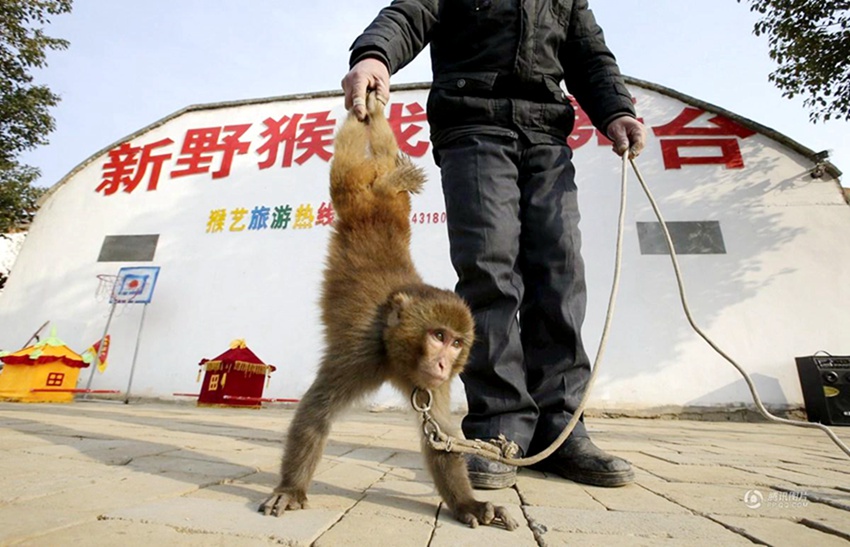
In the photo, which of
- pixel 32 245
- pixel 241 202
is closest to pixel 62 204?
pixel 32 245

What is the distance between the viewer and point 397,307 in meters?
1.58

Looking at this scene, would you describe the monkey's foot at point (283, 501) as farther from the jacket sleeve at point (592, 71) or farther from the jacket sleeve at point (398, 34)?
the jacket sleeve at point (592, 71)

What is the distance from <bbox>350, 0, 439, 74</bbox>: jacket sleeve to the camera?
1.71m

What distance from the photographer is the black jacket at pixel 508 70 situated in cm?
225

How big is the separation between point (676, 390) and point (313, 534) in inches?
278

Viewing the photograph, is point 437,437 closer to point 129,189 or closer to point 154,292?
point 154,292

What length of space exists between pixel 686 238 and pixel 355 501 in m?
7.74

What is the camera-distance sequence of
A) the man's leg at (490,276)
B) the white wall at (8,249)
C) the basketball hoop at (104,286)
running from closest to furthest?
the man's leg at (490,276), the basketball hoop at (104,286), the white wall at (8,249)

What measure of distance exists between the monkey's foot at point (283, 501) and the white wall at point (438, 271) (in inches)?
233

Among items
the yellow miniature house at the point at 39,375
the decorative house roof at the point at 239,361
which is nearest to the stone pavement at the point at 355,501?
the decorative house roof at the point at 239,361

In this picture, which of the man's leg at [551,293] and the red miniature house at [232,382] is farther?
the red miniature house at [232,382]

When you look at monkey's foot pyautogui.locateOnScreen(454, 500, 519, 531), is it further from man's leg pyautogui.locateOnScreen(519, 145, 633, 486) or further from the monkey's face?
man's leg pyautogui.locateOnScreen(519, 145, 633, 486)

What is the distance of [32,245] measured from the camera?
947 centimetres

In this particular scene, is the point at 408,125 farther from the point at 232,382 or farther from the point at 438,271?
the point at 232,382
